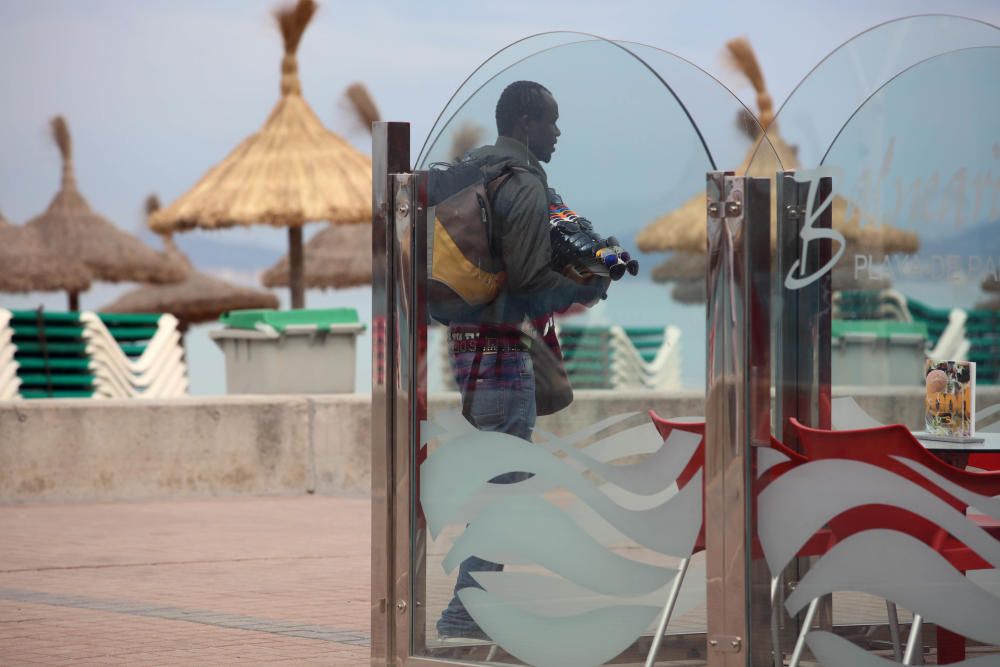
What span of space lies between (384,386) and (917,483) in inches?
63.4

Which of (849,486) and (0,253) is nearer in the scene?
(849,486)

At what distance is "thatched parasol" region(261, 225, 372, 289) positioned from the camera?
36.9m

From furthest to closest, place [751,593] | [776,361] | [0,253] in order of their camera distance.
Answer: [0,253]
[776,361]
[751,593]

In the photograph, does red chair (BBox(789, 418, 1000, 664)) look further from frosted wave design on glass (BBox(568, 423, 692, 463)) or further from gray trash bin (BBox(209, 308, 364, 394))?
gray trash bin (BBox(209, 308, 364, 394))

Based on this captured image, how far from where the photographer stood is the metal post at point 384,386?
4.65m

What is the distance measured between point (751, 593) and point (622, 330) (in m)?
0.86

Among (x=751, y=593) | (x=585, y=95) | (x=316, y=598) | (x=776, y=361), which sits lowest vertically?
(x=316, y=598)

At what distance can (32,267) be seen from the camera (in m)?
32.5

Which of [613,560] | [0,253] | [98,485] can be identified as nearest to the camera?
[613,560]

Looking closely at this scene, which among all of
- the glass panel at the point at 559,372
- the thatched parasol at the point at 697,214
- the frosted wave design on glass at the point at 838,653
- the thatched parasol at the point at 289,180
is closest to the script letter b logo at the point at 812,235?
the thatched parasol at the point at 697,214

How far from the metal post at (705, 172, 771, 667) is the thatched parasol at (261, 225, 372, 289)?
107 ft

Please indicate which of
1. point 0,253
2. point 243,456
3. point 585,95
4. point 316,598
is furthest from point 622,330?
point 0,253

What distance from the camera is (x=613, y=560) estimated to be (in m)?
4.29

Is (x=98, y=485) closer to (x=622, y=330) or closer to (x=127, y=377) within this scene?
(x=127, y=377)
